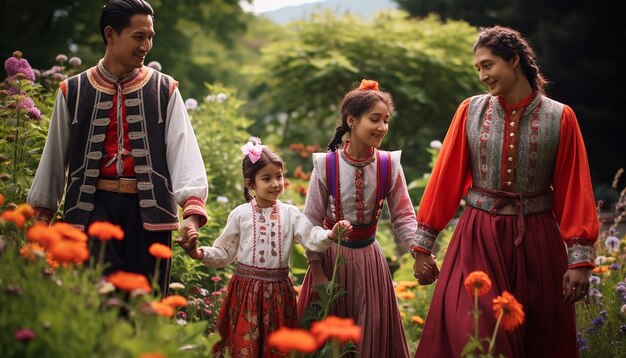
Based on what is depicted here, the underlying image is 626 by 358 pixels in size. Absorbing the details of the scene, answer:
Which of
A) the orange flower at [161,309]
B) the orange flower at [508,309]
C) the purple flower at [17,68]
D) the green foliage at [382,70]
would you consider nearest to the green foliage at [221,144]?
the purple flower at [17,68]

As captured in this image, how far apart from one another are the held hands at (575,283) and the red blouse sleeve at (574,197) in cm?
3

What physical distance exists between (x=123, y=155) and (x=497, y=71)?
74.0 inches

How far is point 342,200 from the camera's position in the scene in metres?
4.65

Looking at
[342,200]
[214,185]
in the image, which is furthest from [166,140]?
[214,185]

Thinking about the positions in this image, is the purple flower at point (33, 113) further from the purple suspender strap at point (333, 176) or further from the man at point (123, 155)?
the purple suspender strap at point (333, 176)

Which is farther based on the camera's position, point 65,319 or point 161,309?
point 161,309

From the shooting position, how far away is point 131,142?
4086 mm

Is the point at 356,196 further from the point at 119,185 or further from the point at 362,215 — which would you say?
the point at 119,185

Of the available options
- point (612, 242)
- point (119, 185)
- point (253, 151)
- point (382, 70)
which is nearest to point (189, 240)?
point (119, 185)

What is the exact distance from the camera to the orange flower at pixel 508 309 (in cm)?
320

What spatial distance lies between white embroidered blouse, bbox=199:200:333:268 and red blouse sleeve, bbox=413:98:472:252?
0.52 m

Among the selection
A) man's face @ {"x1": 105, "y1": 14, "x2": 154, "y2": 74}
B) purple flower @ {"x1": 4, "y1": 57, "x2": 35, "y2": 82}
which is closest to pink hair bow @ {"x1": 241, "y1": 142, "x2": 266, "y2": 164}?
man's face @ {"x1": 105, "y1": 14, "x2": 154, "y2": 74}

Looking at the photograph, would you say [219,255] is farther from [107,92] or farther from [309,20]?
[309,20]

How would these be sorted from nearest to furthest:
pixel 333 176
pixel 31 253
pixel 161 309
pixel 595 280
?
pixel 161 309 < pixel 31 253 < pixel 333 176 < pixel 595 280
